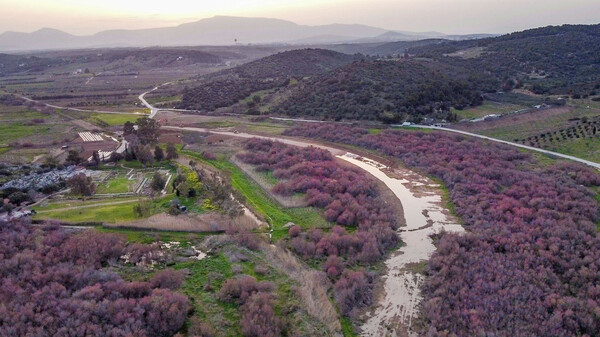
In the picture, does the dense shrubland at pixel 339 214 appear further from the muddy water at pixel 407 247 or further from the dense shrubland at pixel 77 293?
the dense shrubland at pixel 77 293

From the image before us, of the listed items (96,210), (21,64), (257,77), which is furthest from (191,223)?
(21,64)

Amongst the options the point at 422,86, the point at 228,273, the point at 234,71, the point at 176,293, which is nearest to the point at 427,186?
the point at 228,273

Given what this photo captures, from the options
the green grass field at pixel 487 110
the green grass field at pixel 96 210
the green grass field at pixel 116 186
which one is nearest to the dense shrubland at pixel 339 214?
the green grass field at pixel 96 210

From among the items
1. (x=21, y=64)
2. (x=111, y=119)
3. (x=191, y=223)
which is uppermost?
(x=21, y=64)

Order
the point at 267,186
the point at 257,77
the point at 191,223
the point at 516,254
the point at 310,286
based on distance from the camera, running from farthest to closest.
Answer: the point at 257,77 → the point at 267,186 → the point at 191,223 → the point at 516,254 → the point at 310,286

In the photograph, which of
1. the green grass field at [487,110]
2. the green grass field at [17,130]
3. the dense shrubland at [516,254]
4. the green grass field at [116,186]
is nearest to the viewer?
the dense shrubland at [516,254]

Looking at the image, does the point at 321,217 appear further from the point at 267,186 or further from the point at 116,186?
the point at 116,186

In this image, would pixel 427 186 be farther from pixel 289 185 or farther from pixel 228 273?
pixel 228 273
